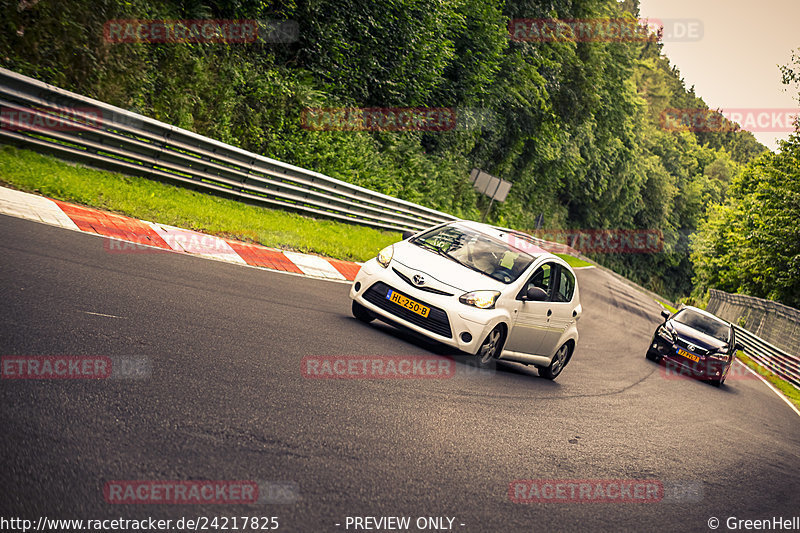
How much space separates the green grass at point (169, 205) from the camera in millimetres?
10281

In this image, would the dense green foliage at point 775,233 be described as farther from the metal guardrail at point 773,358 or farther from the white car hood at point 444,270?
the white car hood at point 444,270

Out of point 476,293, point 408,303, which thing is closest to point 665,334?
point 476,293

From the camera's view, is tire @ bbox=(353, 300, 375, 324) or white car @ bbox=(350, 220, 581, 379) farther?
tire @ bbox=(353, 300, 375, 324)

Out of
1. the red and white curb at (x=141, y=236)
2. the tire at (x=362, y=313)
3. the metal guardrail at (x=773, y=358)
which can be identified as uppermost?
the red and white curb at (x=141, y=236)

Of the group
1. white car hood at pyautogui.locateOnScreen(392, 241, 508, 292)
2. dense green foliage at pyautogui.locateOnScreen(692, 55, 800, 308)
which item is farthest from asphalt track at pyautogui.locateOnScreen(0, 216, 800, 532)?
dense green foliage at pyautogui.locateOnScreen(692, 55, 800, 308)

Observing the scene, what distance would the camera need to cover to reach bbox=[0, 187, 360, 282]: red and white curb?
890cm

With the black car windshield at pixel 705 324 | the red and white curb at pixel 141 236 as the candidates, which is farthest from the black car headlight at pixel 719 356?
the red and white curb at pixel 141 236

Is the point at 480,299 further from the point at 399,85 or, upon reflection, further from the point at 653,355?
the point at 399,85

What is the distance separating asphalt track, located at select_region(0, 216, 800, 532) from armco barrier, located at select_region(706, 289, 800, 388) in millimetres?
16016

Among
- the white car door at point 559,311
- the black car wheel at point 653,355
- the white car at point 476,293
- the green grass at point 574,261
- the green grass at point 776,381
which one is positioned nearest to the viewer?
the white car at point 476,293

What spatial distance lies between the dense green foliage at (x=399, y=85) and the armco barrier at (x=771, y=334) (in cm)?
1391

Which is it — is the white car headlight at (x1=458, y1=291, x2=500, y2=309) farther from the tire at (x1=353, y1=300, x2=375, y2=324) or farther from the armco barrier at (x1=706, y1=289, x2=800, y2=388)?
the armco barrier at (x1=706, y1=289, x2=800, y2=388)

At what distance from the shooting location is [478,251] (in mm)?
9422

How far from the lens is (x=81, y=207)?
1004 centimetres
